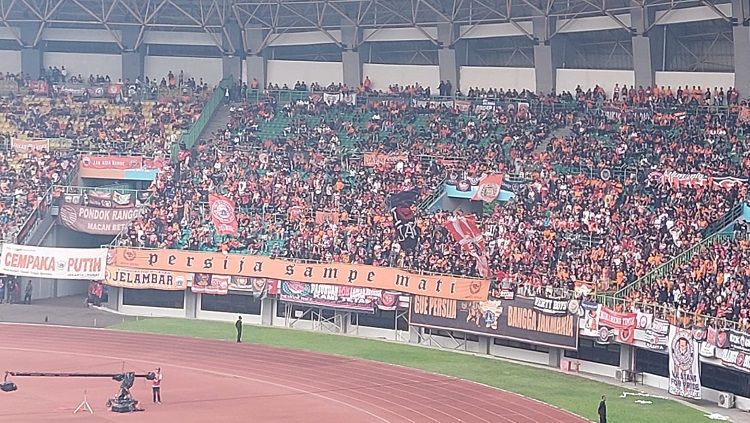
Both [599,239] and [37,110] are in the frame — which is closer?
[599,239]

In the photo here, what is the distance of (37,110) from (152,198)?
1002 cm

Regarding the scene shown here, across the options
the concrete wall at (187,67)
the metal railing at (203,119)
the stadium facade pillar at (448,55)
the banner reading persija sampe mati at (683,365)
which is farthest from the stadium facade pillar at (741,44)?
the concrete wall at (187,67)

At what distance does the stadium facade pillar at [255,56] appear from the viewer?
2350 inches

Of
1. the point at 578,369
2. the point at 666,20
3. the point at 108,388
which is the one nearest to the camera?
the point at 108,388

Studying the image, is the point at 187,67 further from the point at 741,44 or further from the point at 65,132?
the point at 741,44

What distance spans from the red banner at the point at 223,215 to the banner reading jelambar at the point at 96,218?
425 centimetres

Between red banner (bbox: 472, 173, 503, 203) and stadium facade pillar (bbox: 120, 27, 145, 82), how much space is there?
20.9 m

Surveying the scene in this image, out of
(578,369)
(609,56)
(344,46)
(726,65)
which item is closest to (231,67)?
(344,46)

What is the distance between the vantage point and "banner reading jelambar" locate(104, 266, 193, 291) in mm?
47156

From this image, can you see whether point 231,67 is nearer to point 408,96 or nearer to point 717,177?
point 408,96

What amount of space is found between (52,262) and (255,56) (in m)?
16.1

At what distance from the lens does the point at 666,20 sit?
49.0 meters

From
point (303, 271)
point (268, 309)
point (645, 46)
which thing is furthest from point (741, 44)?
point (268, 309)

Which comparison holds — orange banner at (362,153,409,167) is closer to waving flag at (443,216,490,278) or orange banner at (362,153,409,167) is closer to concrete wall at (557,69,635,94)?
waving flag at (443,216,490,278)
